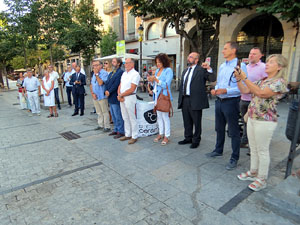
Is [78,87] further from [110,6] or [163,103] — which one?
[110,6]

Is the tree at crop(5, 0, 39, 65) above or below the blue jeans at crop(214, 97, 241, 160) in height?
above

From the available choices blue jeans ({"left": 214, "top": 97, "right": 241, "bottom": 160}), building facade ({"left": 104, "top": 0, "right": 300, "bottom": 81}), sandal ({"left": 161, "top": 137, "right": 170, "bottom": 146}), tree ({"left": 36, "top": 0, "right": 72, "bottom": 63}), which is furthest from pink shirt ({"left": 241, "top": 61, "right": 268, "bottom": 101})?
tree ({"left": 36, "top": 0, "right": 72, "bottom": 63})

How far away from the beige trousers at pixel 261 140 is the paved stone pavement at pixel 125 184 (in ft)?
1.11

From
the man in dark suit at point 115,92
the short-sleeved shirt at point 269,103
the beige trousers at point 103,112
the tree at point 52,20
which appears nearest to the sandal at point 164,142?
the man in dark suit at point 115,92

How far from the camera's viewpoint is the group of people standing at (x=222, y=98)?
8.91 ft

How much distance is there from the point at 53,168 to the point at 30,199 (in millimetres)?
938

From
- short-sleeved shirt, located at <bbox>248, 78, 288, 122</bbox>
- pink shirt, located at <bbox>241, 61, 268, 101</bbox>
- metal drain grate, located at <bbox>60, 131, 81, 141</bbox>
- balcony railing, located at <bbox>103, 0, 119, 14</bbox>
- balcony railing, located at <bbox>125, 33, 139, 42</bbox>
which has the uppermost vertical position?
balcony railing, located at <bbox>103, 0, 119, 14</bbox>

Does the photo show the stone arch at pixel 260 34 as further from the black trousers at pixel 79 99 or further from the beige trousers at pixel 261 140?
the beige trousers at pixel 261 140

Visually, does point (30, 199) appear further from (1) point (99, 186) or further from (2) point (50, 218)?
(1) point (99, 186)

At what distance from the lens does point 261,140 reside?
2.78 meters

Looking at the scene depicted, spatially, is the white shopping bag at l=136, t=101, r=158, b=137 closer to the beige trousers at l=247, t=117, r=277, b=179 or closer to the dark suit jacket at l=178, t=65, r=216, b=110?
the dark suit jacket at l=178, t=65, r=216, b=110

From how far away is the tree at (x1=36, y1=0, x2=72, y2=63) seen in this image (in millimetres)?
10539

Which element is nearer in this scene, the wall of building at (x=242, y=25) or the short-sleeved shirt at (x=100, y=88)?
the short-sleeved shirt at (x=100, y=88)

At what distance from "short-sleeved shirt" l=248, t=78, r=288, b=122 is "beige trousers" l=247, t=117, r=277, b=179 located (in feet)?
0.26
